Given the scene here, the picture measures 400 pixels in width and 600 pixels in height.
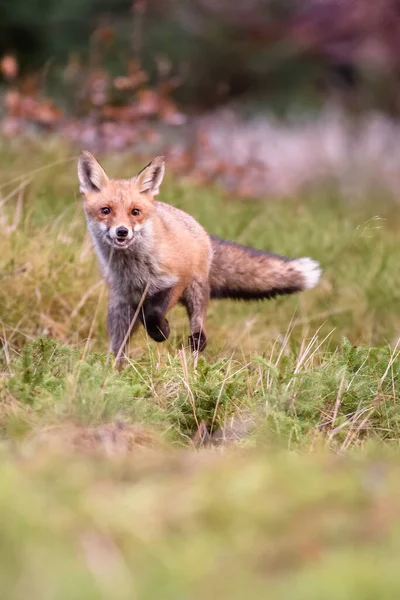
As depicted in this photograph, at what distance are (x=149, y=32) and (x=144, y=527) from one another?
54.7 feet

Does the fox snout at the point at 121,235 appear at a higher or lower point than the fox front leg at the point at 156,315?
higher

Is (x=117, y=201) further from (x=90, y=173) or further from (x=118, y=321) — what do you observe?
(x=118, y=321)

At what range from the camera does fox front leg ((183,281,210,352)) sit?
5695mm

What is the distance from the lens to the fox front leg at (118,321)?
→ 5555 mm

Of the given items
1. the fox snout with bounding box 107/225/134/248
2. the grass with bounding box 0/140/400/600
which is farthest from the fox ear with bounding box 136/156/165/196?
the grass with bounding box 0/140/400/600

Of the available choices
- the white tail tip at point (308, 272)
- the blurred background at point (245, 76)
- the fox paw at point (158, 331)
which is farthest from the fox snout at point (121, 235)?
the blurred background at point (245, 76)

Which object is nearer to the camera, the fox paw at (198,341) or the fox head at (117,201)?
the fox head at (117,201)

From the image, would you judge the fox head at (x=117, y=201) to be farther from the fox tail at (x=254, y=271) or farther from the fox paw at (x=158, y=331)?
the fox tail at (x=254, y=271)

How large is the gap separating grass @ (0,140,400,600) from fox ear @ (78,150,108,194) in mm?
884

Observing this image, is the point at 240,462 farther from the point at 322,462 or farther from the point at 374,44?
the point at 374,44

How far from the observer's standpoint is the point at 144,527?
2641mm

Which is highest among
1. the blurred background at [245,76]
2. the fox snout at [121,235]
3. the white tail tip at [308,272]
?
the fox snout at [121,235]

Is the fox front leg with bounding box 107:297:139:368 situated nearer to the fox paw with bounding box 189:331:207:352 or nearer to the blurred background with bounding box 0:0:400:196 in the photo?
the fox paw with bounding box 189:331:207:352

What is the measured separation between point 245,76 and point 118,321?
15.3 m
